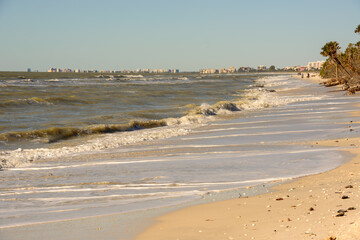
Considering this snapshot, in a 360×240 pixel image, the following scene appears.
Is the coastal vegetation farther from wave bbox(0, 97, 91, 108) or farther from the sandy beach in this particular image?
the sandy beach

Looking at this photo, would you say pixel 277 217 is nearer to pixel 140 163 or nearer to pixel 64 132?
pixel 140 163

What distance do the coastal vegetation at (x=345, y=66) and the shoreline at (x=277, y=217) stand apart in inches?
1317

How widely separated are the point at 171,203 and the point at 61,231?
5.92 feet

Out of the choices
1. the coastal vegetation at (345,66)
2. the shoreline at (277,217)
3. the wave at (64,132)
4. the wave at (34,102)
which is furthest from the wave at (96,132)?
the coastal vegetation at (345,66)

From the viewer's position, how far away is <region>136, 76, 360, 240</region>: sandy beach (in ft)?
15.7

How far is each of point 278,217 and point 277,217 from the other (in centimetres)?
1

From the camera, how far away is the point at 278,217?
550 cm

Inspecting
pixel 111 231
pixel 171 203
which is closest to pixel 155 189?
pixel 171 203

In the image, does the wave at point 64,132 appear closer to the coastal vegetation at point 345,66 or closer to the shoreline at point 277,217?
the shoreline at point 277,217

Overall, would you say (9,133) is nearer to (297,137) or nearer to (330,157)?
(297,137)

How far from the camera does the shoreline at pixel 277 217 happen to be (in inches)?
189

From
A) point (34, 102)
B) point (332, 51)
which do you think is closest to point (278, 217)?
point (34, 102)

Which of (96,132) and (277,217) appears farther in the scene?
(96,132)

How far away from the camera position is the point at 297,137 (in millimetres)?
13953
